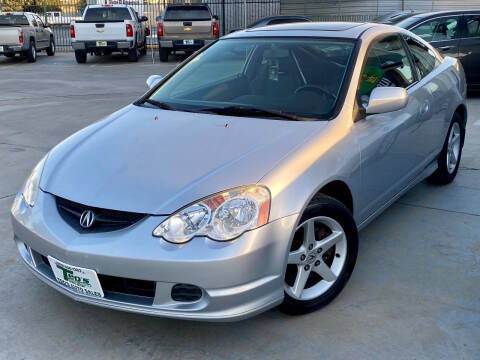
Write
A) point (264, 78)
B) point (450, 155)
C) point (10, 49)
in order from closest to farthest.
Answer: point (264, 78) → point (450, 155) → point (10, 49)

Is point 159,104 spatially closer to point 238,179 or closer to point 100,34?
point 238,179

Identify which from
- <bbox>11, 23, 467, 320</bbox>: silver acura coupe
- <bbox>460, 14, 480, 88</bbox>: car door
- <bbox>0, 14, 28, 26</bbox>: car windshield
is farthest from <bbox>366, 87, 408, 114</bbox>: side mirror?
<bbox>0, 14, 28, 26</bbox>: car windshield

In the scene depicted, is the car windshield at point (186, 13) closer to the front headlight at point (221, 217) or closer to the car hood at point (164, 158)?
the car hood at point (164, 158)

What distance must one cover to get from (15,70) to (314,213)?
15.1m

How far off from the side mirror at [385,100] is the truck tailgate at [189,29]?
14759 millimetres

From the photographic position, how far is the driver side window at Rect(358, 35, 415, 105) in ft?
12.2

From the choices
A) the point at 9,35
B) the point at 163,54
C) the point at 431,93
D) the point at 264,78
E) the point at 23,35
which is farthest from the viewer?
the point at 163,54

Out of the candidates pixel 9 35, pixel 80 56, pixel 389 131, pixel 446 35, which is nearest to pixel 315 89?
pixel 389 131

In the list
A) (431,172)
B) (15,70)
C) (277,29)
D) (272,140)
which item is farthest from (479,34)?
(15,70)

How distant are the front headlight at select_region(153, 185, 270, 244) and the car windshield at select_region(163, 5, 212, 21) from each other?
52.1 ft

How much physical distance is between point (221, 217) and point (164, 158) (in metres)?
0.61

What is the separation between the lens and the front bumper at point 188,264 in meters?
2.48

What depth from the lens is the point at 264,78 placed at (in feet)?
12.8

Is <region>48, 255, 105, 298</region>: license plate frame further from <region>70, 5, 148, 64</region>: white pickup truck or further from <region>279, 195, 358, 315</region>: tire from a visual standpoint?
<region>70, 5, 148, 64</region>: white pickup truck
